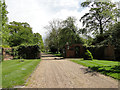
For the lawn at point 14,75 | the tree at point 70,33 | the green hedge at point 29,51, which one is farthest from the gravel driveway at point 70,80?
the tree at point 70,33

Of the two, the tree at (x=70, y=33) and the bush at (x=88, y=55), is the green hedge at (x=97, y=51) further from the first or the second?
the tree at (x=70, y=33)

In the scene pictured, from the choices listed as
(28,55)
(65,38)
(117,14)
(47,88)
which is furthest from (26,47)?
(47,88)

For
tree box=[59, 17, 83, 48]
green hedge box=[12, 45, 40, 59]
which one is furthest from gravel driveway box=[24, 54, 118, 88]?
tree box=[59, 17, 83, 48]

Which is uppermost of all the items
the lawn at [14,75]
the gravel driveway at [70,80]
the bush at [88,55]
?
the bush at [88,55]

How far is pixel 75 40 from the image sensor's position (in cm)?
3562

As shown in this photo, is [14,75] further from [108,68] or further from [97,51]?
[97,51]

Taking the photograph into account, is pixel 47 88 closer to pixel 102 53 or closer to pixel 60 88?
pixel 60 88

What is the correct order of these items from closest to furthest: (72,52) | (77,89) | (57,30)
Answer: (77,89), (72,52), (57,30)

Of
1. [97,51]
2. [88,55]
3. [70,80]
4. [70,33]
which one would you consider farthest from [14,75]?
[70,33]

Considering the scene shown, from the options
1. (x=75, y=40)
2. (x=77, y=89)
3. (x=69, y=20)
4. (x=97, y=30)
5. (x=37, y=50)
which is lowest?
(x=77, y=89)

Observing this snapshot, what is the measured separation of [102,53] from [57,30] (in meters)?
22.5

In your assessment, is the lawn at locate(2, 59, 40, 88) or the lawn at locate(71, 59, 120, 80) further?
the lawn at locate(71, 59, 120, 80)

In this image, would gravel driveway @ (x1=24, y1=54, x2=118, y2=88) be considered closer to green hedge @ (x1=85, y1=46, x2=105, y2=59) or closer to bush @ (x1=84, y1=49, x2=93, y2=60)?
bush @ (x1=84, y1=49, x2=93, y2=60)

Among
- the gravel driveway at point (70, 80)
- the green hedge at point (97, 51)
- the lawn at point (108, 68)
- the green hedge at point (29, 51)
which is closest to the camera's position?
the gravel driveway at point (70, 80)
